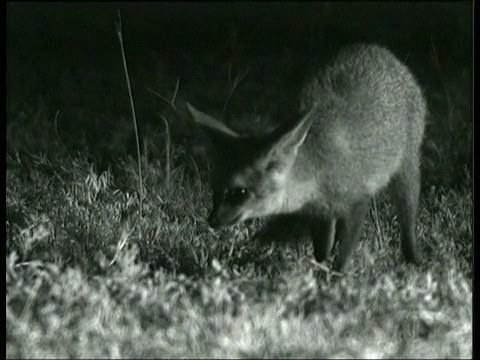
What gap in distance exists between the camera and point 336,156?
15.9ft

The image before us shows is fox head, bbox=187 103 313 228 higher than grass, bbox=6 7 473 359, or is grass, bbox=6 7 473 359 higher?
fox head, bbox=187 103 313 228

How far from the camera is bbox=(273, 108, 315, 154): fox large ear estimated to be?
15.1 feet

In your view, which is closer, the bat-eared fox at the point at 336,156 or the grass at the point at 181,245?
the grass at the point at 181,245

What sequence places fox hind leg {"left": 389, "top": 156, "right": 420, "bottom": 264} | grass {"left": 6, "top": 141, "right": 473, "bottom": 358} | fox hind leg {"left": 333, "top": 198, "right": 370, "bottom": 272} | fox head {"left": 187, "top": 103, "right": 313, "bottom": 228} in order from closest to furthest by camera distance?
grass {"left": 6, "top": 141, "right": 473, "bottom": 358} < fox head {"left": 187, "top": 103, "right": 313, "bottom": 228} < fox hind leg {"left": 333, "top": 198, "right": 370, "bottom": 272} < fox hind leg {"left": 389, "top": 156, "right": 420, "bottom": 264}

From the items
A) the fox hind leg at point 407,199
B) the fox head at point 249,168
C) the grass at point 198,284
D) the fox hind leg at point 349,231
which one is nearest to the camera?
the grass at point 198,284

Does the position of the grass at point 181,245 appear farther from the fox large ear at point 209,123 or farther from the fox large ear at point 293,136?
the fox large ear at point 293,136

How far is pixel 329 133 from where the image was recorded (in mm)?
4828

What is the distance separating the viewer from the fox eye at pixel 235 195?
462 centimetres

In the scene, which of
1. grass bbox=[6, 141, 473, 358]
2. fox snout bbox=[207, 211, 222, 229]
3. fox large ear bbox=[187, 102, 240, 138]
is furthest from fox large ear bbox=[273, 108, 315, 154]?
grass bbox=[6, 141, 473, 358]

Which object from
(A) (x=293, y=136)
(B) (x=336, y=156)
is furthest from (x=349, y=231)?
(A) (x=293, y=136)

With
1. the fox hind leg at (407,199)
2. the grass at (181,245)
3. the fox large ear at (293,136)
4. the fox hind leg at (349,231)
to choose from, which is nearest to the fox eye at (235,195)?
the fox large ear at (293,136)

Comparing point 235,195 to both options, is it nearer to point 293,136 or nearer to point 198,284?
point 293,136

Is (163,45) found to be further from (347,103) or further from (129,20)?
(347,103)

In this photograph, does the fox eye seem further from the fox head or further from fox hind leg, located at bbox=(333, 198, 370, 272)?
fox hind leg, located at bbox=(333, 198, 370, 272)
